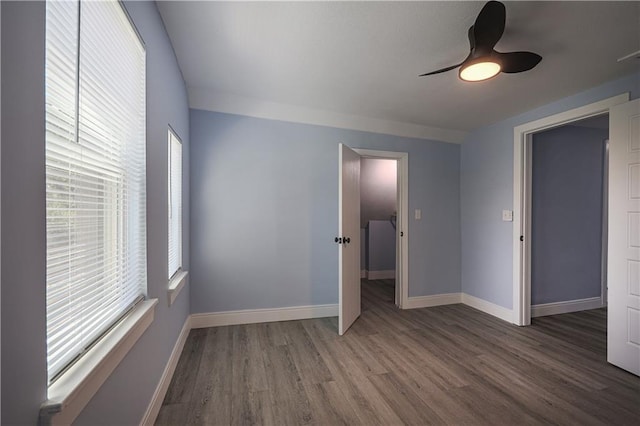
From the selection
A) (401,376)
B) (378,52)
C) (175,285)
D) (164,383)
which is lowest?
(401,376)

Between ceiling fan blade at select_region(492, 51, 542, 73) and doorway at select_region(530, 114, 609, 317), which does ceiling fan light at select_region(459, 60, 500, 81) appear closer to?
ceiling fan blade at select_region(492, 51, 542, 73)

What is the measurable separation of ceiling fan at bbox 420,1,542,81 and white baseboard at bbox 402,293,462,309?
107 inches

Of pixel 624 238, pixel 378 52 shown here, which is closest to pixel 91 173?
pixel 378 52

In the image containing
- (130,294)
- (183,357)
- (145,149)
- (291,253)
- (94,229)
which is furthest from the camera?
(291,253)

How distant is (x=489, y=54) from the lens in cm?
156

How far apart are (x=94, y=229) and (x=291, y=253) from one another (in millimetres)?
2172

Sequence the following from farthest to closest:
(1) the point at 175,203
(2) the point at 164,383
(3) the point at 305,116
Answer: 1. (3) the point at 305,116
2. (1) the point at 175,203
3. (2) the point at 164,383

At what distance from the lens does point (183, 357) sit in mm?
2273

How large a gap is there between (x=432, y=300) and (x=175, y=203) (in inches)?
129

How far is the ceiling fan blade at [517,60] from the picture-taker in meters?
1.60

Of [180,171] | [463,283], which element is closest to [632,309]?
[463,283]

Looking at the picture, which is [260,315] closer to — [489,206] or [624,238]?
[489,206]

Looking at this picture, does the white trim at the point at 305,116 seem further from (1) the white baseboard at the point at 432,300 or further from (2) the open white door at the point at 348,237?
(1) the white baseboard at the point at 432,300

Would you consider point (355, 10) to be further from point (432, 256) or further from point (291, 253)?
point (432, 256)
